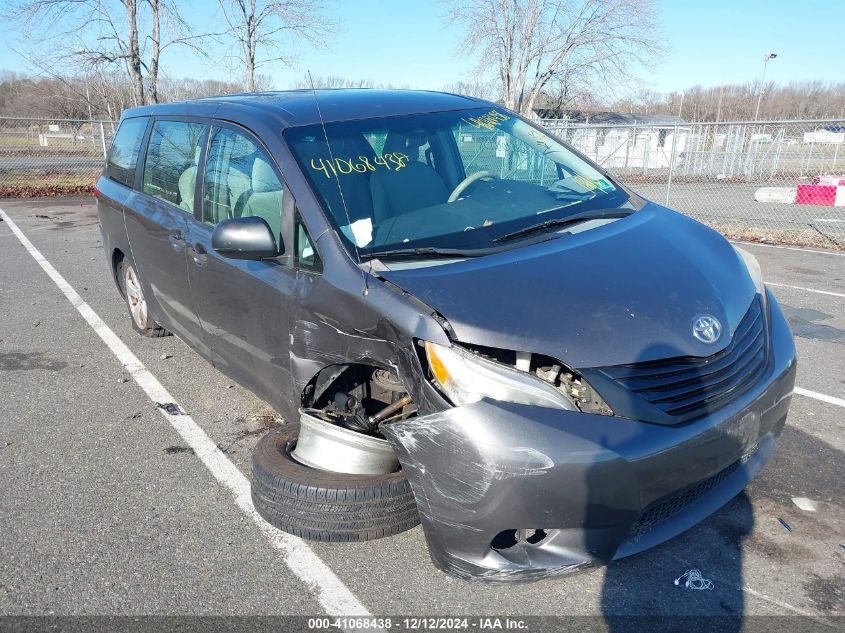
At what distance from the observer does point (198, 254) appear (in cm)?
377

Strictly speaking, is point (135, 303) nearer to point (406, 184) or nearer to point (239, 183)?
point (239, 183)

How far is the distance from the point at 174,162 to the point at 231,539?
2520 millimetres

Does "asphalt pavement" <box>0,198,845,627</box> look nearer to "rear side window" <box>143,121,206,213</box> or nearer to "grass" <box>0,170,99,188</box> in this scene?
"rear side window" <box>143,121,206,213</box>

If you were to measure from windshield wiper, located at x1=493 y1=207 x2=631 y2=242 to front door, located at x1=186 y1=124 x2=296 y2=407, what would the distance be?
38.8 inches

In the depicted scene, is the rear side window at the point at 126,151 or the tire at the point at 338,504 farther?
the rear side window at the point at 126,151

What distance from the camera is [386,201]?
307 cm

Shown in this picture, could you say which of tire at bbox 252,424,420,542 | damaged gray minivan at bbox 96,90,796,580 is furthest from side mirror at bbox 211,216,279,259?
tire at bbox 252,424,420,542

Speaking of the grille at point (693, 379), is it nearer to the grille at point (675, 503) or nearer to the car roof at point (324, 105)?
the grille at point (675, 503)

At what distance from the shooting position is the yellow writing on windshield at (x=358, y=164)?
121 inches

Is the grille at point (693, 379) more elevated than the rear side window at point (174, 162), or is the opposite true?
the rear side window at point (174, 162)

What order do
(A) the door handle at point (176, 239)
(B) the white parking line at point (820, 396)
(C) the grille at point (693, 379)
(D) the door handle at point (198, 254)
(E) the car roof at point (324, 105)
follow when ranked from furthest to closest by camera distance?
(B) the white parking line at point (820, 396)
(A) the door handle at point (176, 239)
(D) the door handle at point (198, 254)
(E) the car roof at point (324, 105)
(C) the grille at point (693, 379)

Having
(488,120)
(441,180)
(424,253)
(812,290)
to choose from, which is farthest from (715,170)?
(424,253)

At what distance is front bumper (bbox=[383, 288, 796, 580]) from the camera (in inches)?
82.9

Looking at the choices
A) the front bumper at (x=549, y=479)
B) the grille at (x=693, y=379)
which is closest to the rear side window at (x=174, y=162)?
the front bumper at (x=549, y=479)
